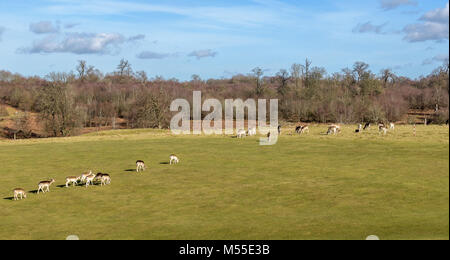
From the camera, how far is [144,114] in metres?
96.0

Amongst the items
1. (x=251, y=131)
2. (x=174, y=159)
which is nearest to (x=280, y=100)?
(x=251, y=131)

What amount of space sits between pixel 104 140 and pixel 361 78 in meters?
81.1

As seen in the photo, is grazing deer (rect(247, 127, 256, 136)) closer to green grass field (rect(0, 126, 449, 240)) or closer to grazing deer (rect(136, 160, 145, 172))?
green grass field (rect(0, 126, 449, 240))

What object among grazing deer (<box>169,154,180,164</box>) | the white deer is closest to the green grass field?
grazing deer (<box>169,154,180,164</box>)

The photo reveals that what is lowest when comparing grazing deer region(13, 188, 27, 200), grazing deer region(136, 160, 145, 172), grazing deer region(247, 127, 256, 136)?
grazing deer region(13, 188, 27, 200)

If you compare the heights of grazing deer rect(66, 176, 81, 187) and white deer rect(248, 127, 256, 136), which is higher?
white deer rect(248, 127, 256, 136)

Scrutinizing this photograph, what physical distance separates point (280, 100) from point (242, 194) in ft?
286

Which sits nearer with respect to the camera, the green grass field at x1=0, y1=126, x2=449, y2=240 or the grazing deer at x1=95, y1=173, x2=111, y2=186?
the green grass field at x1=0, y1=126, x2=449, y2=240

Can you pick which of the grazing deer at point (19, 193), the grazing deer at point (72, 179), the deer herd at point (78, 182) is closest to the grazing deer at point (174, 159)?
the deer herd at point (78, 182)

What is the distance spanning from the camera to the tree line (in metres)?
84.6

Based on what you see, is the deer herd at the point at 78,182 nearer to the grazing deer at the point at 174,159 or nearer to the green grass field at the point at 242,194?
the green grass field at the point at 242,194

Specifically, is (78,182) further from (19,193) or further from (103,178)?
(19,193)

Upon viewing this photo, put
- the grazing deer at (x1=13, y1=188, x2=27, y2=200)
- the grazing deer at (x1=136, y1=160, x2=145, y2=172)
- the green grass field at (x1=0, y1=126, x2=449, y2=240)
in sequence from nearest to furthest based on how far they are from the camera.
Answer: the green grass field at (x1=0, y1=126, x2=449, y2=240) < the grazing deer at (x1=13, y1=188, x2=27, y2=200) < the grazing deer at (x1=136, y1=160, x2=145, y2=172)

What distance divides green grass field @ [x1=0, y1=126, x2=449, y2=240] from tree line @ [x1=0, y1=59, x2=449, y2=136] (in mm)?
38921
